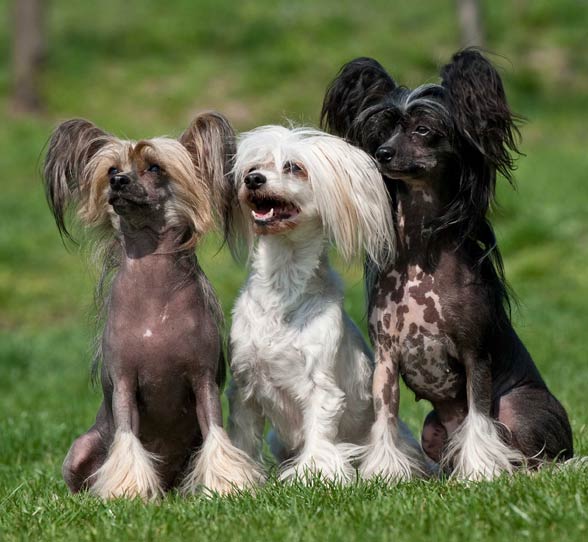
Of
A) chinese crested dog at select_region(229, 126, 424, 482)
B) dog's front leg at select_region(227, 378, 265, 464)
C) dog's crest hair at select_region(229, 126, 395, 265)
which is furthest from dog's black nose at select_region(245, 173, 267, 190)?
dog's front leg at select_region(227, 378, 265, 464)

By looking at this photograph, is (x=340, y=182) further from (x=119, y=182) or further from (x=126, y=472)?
(x=126, y=472)

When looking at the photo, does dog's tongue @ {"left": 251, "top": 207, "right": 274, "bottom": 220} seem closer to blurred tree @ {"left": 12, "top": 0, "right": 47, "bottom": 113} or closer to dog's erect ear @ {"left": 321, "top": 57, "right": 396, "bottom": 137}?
dog's erect ear @ {"left": 321, "top": 57, "right": 396, "bottom": 137}

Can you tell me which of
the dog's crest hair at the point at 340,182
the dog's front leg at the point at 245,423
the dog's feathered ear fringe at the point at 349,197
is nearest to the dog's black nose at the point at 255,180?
the dog's crest hair at the point at 340,182

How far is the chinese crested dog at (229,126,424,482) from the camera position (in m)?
5.41

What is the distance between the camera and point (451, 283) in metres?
5.42

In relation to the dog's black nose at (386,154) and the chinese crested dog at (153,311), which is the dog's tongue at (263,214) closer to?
the chinese crested dog at (153,311)

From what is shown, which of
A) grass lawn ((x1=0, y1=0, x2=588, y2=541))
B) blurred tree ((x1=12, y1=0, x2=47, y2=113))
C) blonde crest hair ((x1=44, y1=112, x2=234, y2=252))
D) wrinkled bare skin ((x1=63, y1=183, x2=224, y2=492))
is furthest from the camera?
blurred tree ((x1=12, y1=0, x2=47, y2=113))

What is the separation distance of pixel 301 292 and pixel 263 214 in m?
0.44

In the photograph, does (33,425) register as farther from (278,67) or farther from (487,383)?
(278,67)

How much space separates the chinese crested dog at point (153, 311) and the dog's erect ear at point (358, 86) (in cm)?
59

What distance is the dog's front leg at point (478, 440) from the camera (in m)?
5.29

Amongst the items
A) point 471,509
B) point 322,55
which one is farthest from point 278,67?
point 471,509

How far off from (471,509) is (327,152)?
1.87 metres

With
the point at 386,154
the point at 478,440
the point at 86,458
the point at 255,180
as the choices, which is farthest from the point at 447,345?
the point at 86,458
